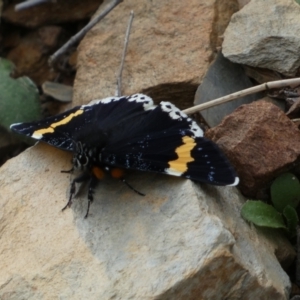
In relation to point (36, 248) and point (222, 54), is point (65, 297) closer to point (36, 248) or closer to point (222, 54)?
point (36, 248)

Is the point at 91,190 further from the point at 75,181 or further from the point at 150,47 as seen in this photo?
the point at 150,47

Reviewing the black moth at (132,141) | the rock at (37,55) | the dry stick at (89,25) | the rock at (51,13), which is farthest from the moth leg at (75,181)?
the rock at (51,13)

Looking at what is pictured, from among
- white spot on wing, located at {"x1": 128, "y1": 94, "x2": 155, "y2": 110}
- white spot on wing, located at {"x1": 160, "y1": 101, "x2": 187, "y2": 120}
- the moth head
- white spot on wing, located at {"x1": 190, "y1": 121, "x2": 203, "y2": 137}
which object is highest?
white spot on wing, located at {"x1": 160, "y1": 101, "x2": 187, "y2": 120}

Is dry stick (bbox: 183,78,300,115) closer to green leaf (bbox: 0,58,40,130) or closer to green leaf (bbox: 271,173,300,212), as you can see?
green leaf (bbox: 271,173,300,212)

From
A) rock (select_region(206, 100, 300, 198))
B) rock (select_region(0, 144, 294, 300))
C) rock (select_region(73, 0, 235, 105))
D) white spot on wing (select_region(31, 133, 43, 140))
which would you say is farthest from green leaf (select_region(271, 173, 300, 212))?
white spot on wing (select_region(31, 133, 43, 140))

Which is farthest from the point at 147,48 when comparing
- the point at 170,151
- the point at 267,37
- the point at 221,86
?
the point at 170,151

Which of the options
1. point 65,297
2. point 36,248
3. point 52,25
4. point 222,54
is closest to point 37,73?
point 52,25
